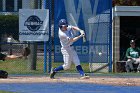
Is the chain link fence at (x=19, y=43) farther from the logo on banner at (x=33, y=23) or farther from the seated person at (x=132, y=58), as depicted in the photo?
the seated person at (x=132, y=58)

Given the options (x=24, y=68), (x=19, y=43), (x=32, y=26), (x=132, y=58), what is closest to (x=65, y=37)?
(x=32, y=26)

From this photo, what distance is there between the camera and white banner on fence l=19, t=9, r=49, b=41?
19453 millimetres

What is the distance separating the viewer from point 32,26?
19.5 metres

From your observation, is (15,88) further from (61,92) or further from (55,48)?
(55,48)

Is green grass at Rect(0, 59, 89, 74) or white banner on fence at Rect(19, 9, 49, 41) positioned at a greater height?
white banner on fence at Rect(19, 9, 49, 41)

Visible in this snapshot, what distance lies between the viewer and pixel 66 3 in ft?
65.8

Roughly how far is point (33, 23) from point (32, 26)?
118 mm

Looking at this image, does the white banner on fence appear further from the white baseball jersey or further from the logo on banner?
the white baseball jersey

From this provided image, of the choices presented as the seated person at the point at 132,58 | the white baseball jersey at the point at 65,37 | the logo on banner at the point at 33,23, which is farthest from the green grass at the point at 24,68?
the white baseball jersey at the point at 65,37

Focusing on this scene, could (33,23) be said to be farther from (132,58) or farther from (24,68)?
(132,58)

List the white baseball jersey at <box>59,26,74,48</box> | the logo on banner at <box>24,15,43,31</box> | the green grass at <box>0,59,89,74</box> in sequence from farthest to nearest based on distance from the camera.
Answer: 1. the green grass at <box>0,59,89,74</box>
2. the logo on banner at <box>24,15,43,31</box>
3. the white baseball jersey at <box>59,26,74,48</box>

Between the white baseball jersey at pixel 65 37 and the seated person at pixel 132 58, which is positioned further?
the seated person at pixel 132 58

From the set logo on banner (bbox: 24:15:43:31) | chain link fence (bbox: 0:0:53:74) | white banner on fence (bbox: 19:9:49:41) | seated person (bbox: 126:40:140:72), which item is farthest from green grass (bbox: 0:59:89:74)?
seated person (bbox: 126:40:140:72)

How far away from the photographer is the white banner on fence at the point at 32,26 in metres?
19.5
